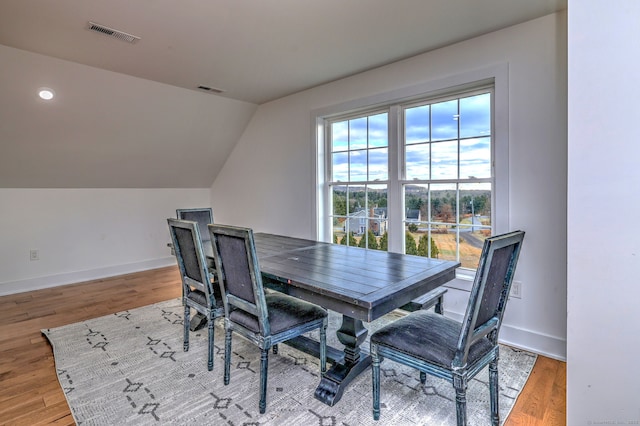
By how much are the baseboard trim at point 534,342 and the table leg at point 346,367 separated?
1.24 metres

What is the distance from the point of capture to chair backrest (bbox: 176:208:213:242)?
3485 mm

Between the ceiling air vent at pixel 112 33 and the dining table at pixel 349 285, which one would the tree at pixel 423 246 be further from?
the ceiling air vent at pixel 112 33

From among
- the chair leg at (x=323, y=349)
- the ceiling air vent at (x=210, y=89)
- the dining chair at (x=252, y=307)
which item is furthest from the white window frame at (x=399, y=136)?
the dining chair at (x=252, y=307)

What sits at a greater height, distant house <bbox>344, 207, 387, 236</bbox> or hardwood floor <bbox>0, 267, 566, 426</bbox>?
distant house <bbox>344, 207, 387, 236</bbox>

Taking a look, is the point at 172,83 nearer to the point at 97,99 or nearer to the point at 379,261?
the point at 97,99

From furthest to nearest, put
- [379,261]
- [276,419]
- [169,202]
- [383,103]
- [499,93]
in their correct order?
[169,202] < [383,103] < [499,93] < [379,261] < [276,419]

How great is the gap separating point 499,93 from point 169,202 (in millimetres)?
4767

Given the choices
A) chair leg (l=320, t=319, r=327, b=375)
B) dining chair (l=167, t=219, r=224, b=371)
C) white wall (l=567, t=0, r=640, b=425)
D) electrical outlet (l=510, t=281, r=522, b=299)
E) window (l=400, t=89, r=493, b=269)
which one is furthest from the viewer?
window (l=400, t=89, r=493, b=269)

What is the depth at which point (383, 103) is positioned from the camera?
10.9 feet

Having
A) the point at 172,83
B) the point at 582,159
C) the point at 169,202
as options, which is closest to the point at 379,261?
the point at 582,159

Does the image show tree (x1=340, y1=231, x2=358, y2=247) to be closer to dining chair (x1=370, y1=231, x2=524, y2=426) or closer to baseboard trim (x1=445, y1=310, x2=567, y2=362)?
baseboard trim (x1=445, y1=310, x2=567, y2=362)

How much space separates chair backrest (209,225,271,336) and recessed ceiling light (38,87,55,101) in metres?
2.69

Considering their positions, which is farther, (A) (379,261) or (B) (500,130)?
(B) (500,130)

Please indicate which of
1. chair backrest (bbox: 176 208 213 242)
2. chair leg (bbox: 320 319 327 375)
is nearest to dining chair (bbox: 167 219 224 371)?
chair leg (bbox: 320 319 327 375)
